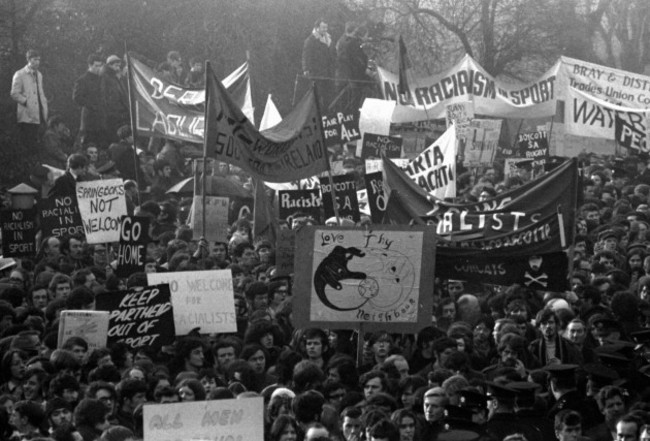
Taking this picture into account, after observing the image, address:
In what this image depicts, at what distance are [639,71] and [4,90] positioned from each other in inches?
666

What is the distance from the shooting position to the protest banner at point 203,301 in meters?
14.1

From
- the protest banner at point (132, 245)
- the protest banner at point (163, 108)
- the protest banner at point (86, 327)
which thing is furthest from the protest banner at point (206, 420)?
the protest banner at point (163, 108)

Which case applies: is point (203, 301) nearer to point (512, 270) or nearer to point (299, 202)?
point (512, 270)

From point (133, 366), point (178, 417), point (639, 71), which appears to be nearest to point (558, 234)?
point (133, 366)

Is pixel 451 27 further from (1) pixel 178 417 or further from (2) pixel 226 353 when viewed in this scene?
(1) pixel 178 417

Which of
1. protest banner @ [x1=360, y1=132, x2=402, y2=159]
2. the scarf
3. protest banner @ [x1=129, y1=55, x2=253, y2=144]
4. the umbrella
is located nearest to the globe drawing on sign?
the umbrella

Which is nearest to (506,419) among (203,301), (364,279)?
(364,279)

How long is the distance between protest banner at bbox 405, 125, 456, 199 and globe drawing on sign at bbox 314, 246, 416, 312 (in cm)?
515

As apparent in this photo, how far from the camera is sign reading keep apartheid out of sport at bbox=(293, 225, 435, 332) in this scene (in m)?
13.3

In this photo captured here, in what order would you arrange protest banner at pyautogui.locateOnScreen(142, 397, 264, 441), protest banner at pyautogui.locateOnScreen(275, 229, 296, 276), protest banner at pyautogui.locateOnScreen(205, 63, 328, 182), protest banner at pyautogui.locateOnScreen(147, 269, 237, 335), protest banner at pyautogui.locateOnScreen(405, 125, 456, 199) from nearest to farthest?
protest banner at pyautogui.locateOnScreen(142, 397, 264, 441)
protest banner at pyautogui.locateOnScreen(147, 269, 237, 335)
protest banner at pyautogui.locateOnScreen(275, 229, 296, 276)
protest banner at pyautogui.locateOnScreen(205, 63, 328, 182)
protest banner at pyautogui.locateOnScreen(405, 125, 456, 199)

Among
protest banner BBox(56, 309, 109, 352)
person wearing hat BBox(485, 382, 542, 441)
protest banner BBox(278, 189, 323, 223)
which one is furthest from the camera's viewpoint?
protest banner BBox(278, 189, 323, 223)

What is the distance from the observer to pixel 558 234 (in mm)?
15234

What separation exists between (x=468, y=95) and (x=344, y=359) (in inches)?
551

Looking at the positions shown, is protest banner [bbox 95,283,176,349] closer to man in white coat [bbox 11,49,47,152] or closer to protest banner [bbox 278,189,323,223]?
protest banner [bbox 278,189,323,223]
